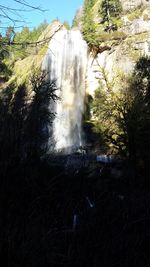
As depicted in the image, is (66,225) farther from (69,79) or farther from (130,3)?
(130,3)

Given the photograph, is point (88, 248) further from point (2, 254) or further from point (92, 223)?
point (2, 254)

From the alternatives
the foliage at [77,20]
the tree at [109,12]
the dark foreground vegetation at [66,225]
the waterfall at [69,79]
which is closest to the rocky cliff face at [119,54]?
the waterfall at [69,79]

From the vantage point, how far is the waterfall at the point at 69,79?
32594mm

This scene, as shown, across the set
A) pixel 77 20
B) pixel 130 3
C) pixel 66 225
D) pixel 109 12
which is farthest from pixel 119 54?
pixel 77 20

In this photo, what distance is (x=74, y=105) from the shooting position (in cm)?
3372

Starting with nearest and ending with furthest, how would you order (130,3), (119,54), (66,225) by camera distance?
(66,225)
(119,54)
(130,3)

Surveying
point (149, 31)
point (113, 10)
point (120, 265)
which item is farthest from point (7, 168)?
point (113, 10)

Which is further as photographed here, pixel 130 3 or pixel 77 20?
pixel 77 20

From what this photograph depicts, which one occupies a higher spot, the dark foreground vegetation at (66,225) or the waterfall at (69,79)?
the waterfall at (69,79)

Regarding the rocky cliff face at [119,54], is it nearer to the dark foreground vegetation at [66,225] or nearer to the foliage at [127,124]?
the foliage at [127,124]

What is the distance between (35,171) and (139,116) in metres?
15.7

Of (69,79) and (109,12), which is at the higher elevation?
(109,12)

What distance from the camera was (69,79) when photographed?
3391 centimetres

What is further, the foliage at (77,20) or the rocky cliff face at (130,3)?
the foliage at (77,20)
